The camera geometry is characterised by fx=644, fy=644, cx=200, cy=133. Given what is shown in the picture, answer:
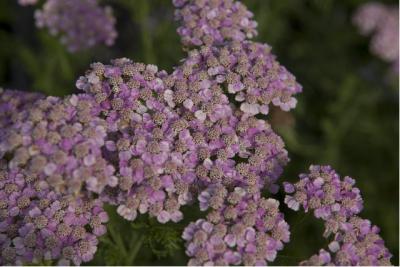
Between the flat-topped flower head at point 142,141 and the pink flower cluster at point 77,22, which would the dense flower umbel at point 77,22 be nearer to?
the pink flower cluster at point 77,22

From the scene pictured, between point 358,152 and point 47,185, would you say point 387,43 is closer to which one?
point 358,152

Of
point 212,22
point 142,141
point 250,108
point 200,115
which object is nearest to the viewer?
point 142,141

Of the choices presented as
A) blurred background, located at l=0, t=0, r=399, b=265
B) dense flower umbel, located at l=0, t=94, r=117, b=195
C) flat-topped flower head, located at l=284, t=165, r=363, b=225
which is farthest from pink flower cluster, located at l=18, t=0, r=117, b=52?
flat-topped flower head, located at l=284, t=165, r=363, b=225

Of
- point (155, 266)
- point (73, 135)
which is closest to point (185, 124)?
point (73, 135)

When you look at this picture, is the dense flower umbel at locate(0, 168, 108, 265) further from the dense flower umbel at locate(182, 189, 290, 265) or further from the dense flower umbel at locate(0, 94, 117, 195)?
the dense flower umbel at locate(182, 189, 290, 265)

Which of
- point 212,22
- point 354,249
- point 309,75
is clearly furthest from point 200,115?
point 309,75

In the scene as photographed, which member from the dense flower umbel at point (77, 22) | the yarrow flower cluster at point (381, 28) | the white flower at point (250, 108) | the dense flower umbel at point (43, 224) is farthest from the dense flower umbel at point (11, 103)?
the yarrow flower cluster at point (381, 28)

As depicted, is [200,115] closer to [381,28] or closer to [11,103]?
[11,103]
